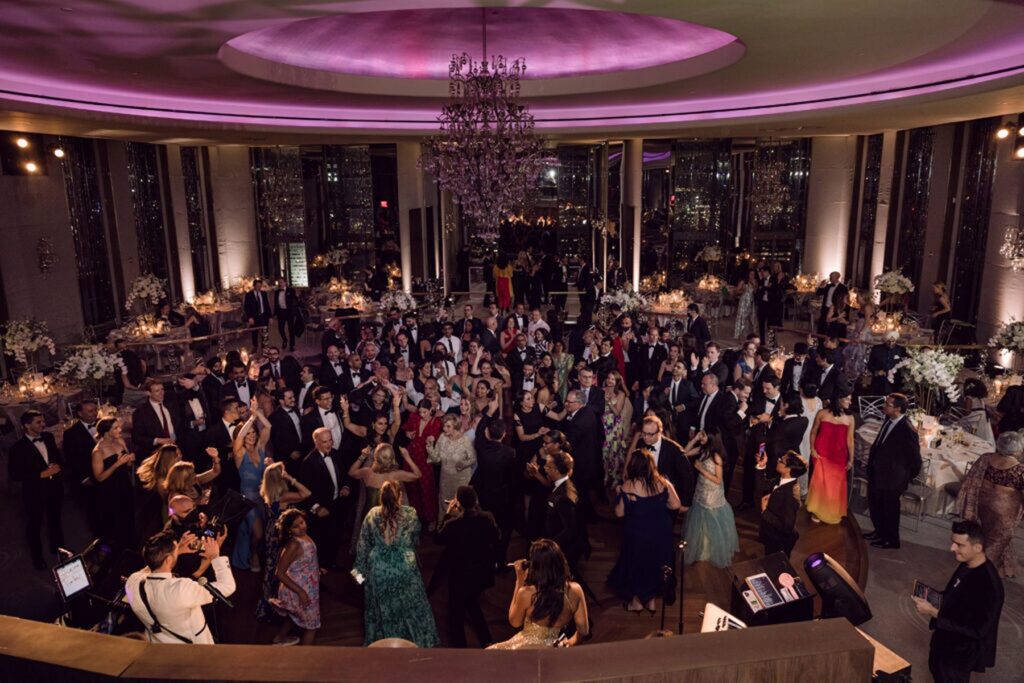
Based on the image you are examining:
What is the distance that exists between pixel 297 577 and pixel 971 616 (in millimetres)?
3768

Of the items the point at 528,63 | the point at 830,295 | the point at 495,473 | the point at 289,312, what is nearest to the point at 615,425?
the point at 495,473

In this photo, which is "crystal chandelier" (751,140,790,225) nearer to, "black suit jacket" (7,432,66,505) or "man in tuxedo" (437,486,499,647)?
"man in tuxedo" (437,486,499,647)

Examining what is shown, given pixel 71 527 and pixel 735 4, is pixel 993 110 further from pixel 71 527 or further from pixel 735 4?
pixel 71 527

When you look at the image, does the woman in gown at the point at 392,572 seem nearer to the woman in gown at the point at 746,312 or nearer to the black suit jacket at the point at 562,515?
the black suit jacket at the point at 562,515

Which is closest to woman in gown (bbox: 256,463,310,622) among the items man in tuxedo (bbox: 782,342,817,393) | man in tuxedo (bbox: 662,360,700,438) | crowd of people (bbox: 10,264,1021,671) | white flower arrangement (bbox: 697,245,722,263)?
crowd of people (bbox: 10,264,1021,671)

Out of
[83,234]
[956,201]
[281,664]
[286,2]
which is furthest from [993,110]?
[83,234]

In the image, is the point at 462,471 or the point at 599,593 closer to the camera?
the point at 599,593

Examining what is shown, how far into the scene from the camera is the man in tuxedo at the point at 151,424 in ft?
20.6

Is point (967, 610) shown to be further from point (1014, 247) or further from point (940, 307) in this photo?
point (940, 307)

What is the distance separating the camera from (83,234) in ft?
38.1

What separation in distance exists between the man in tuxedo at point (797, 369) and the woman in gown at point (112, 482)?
6.27 metres

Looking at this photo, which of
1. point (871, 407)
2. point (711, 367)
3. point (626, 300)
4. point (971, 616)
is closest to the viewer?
point (971, 616)

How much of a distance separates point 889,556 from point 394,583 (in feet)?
13.5

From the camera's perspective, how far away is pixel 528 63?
9312 mm
